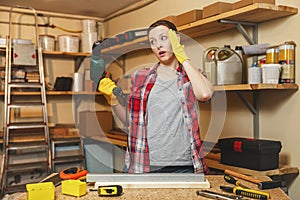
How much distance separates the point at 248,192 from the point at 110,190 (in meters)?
0.41

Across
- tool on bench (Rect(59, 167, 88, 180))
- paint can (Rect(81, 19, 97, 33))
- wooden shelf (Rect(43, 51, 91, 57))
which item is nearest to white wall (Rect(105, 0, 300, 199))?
tool on bench (Rect(59, 167, 88, 180))

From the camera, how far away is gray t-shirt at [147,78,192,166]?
1.35 meters

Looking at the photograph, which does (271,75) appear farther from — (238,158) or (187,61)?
(187,61)

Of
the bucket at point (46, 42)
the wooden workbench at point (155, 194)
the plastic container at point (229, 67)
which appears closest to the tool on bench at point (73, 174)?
the wooden workbench at point (155, 194)

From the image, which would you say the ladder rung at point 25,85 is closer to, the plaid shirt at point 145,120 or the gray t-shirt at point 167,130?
the plaid shirt at point 145,120

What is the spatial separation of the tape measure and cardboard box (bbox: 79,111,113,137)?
6.36 ft

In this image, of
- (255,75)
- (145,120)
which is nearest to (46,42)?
(255,75)

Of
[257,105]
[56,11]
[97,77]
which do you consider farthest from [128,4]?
[97,77]

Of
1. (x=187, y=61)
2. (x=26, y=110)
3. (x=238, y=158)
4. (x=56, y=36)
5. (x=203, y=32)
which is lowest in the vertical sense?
(x=238, y=158)

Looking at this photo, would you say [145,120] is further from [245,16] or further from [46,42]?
[46,42]

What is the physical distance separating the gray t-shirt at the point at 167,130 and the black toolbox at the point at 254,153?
57cm

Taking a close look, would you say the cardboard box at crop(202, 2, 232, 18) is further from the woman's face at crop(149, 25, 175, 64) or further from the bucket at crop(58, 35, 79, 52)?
the bucket at crop(58, 35, 79, 52)

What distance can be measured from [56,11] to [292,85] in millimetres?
2804

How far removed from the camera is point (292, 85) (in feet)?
6.24
